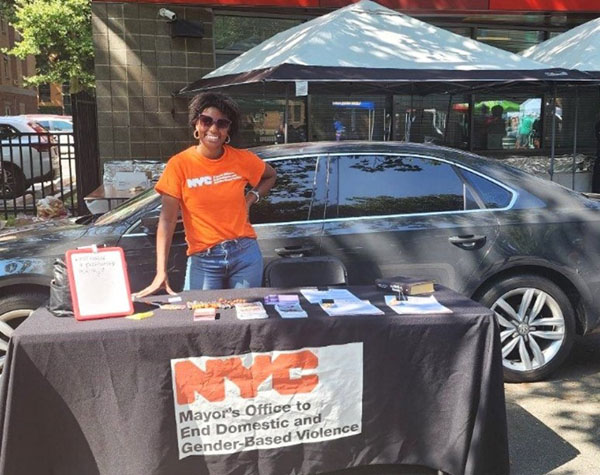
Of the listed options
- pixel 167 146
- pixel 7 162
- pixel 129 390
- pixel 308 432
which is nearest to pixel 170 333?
pixel 129 390

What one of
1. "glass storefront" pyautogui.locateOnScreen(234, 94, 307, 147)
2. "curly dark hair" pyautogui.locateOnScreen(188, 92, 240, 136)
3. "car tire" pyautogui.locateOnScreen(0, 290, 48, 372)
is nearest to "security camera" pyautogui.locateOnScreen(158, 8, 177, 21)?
"glass storefront" pyautogui.locateOnScreen(234, 94, 307, 147)

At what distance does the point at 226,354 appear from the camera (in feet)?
8.39

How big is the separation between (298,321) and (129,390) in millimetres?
748

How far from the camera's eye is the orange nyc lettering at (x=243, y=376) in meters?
2.54

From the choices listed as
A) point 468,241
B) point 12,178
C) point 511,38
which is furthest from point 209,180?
point 12,178

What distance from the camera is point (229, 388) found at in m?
2.60

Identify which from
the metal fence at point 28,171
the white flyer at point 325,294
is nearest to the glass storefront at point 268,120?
the metal fence at point 28,171

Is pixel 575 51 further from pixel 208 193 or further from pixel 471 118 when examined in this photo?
pixel 208 193

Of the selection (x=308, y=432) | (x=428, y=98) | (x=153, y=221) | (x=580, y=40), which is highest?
(x=580, y=40)

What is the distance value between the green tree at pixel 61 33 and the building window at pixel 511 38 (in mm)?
14714

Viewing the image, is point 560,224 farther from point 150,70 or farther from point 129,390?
point 150,70

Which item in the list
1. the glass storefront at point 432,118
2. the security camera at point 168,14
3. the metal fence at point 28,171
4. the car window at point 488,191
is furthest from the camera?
the metal fence at point 28,171

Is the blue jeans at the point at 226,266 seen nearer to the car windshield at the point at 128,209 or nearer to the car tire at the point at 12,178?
the car windshield at the point at 128,209

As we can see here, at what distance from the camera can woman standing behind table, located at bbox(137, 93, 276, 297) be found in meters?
3.14
